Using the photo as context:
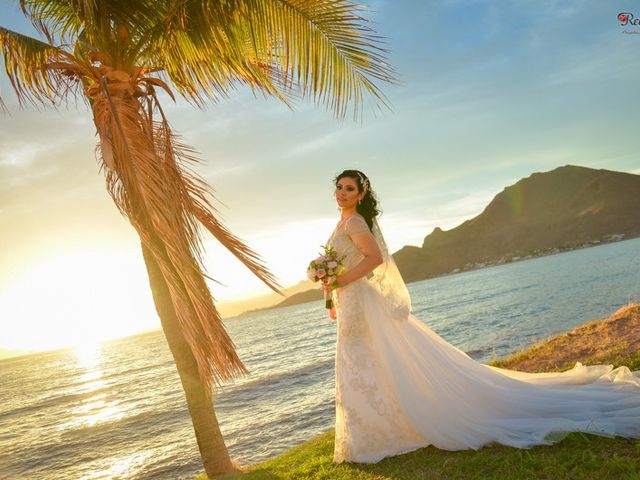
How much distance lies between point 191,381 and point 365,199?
352cm

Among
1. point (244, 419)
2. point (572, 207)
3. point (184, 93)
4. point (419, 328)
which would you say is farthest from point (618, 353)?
point (572, 207)

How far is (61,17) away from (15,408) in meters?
37.5

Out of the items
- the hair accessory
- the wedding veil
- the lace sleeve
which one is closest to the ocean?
the wedding veil

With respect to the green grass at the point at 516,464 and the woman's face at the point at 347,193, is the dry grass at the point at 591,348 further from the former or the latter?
the woman's face at the point at 347,193

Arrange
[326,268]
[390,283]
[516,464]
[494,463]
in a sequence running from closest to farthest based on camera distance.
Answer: [516,464]
[494,463]
[326,268]
[390,283]

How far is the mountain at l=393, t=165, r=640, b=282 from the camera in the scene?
156750mm

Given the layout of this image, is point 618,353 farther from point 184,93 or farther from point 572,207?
point 572,207

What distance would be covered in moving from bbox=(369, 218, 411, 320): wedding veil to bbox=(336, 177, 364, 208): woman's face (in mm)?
367

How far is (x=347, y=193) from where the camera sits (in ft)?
17.1

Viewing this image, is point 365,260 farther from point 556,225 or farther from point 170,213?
point 556,225

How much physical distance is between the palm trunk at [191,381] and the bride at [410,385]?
2338 millimetres

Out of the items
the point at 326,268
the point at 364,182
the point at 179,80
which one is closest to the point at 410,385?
the point at 326,268

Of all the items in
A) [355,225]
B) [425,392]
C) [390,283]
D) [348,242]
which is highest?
[355,225]

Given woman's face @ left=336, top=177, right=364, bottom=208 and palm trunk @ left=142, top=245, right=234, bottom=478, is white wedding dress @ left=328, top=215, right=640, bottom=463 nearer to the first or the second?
woman's face @ left=336, top=177, right=364, bottom=208
